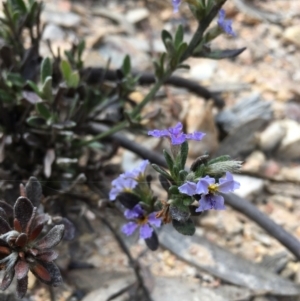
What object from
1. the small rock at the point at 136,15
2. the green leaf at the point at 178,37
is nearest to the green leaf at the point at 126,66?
the green leaf at the point at 178,37

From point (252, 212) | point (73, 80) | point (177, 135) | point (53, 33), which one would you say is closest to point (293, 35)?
point (53, 33)

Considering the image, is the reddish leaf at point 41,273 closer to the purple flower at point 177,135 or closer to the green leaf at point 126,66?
the purple flower at point 177,135

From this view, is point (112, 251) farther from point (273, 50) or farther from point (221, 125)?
point (273, 50)

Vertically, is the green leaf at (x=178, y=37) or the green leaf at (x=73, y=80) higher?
the green leaf at (x=178, y=37)

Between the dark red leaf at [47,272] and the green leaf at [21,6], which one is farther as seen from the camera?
the green leaf at [21,6]

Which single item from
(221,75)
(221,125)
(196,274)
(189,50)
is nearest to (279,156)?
(221,125)

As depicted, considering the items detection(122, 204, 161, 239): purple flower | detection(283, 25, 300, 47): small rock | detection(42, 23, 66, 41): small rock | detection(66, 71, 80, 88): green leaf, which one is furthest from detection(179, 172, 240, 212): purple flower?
detection(283, 25, 300, 47): small rock
